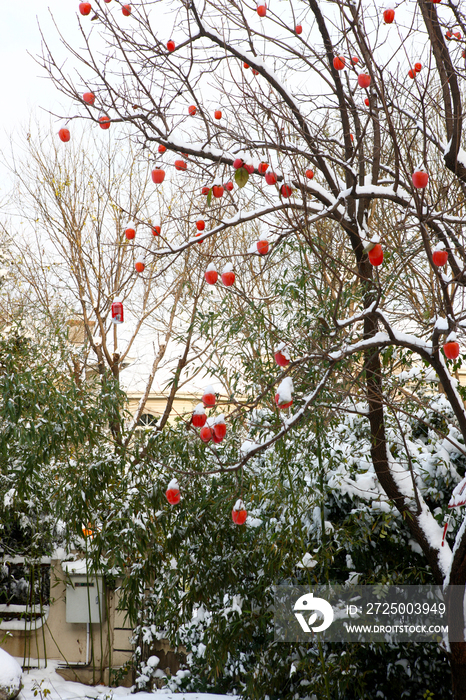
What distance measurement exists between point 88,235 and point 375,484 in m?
5.01

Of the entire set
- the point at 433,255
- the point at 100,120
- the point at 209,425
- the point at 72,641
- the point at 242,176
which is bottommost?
the point at 72,641

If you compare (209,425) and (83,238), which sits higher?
(83,238)

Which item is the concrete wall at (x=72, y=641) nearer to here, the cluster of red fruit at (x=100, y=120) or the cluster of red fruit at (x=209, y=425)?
the cluster of red fruit at (x=209, y=425)

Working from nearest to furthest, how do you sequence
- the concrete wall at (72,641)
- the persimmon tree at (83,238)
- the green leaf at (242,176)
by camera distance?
the green leaf at (242,176)
the concrete wall at (72,641)
the persimmon tree at (83,238)

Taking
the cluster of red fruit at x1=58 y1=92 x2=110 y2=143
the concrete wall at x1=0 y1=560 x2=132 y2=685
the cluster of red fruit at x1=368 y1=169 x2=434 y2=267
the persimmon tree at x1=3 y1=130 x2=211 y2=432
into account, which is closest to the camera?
the cluster of red fruit at x1=368 y1=169 x2=434 y2=267

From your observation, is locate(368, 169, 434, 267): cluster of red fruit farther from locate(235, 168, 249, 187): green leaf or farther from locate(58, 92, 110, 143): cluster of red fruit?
locate(58, 92, 110, 143): cluster of red fruit

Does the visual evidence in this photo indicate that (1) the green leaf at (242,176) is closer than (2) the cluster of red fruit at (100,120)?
Yes

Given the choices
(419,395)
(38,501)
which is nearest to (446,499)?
(419,395)

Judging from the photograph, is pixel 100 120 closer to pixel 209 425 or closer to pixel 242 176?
pixel 242 176

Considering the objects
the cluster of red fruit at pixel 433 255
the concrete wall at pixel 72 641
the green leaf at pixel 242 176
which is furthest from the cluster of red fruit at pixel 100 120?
the concrete wall at pixel 72 641

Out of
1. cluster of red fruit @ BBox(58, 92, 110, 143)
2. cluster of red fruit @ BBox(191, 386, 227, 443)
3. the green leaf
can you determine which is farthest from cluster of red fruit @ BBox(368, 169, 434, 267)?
A: cluster of red fruit @ BBox(58, 92, 110, 143)

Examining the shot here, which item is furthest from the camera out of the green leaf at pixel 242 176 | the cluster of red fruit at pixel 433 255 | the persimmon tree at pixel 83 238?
the persimmon tree at pixel 83 238

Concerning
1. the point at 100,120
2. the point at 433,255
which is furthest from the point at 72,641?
the point at 433,255

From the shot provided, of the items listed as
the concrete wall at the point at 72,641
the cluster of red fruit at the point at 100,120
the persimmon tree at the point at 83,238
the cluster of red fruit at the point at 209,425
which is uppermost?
the persimmon tree at the point at 83,238
